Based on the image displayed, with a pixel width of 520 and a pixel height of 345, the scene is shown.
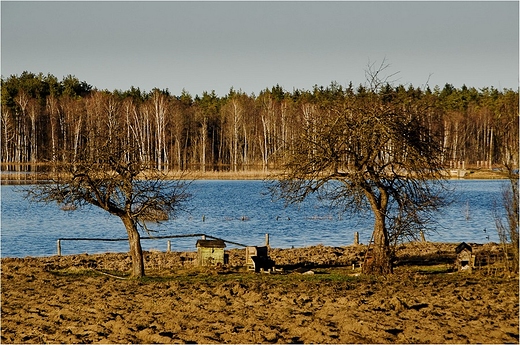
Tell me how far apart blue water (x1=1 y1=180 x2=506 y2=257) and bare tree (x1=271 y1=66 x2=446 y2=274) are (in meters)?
5.91

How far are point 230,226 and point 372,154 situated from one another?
23078mm

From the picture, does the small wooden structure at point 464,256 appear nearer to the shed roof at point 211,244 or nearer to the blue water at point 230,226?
the blue water at point 230,226

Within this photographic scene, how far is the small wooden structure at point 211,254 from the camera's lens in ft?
85.7

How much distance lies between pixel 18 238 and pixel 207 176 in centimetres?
4879

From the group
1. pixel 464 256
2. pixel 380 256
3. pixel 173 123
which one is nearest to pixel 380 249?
pixel 380 256

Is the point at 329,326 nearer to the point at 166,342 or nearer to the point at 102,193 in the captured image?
the point at 166,342

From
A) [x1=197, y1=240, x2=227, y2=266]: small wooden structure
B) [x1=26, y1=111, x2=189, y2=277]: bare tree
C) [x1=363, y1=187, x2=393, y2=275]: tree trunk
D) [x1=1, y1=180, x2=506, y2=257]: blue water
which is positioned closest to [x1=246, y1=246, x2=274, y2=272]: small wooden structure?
[x1=197, y1=240, x2=227, y2=266]: small wooden structure

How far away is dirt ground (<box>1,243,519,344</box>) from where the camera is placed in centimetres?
1288

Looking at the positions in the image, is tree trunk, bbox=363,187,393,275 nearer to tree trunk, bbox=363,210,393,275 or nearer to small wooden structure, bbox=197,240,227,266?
tree trunk, bbox=363,210,393,275

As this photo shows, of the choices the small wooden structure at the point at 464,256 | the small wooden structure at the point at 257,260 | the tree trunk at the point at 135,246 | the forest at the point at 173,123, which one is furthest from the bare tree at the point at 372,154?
the forest at the point at 173,123

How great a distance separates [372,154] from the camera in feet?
71.6

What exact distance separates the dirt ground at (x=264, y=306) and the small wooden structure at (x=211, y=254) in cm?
127

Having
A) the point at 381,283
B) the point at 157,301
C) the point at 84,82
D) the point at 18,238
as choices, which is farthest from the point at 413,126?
the point at 84,82

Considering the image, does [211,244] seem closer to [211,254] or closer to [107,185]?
[211,254]
